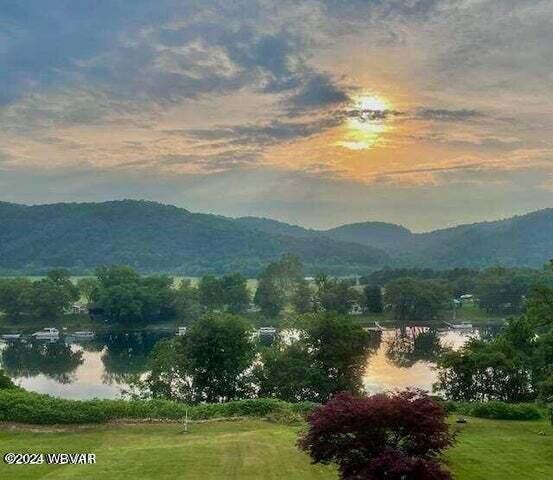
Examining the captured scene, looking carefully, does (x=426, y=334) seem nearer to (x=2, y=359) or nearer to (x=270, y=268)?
(x=270, y=268)

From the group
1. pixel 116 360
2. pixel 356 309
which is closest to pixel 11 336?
pixel 116 360

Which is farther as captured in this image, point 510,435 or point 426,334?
point 426,334

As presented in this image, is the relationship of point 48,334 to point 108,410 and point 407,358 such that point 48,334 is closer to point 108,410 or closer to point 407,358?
point 407,358

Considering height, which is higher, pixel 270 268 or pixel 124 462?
pixel 270 268

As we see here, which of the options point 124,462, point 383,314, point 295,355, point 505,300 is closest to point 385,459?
point 124,462

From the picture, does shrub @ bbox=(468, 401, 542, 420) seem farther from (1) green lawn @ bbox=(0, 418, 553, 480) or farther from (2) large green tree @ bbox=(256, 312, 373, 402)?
(2) large green tree @ bbox=(256, 312, 373, 402)

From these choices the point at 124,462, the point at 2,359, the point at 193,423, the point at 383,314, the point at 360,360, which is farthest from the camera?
the point at 383,314

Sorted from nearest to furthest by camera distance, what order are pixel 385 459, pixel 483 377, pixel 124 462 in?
pixel 385 459 < pixel 124 462 < pixel 483 377
